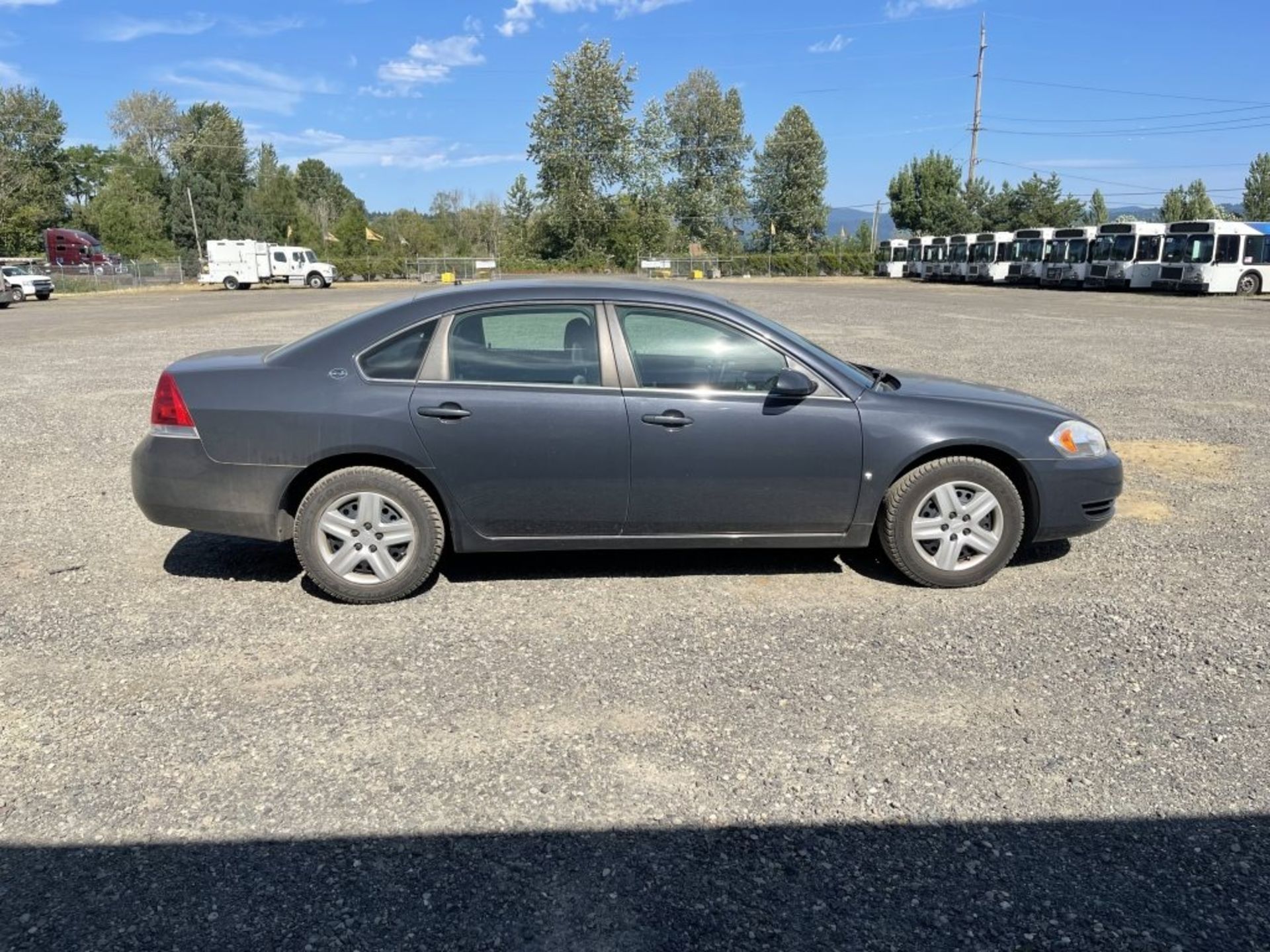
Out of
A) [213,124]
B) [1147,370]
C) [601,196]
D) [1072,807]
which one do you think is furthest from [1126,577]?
[213,124]

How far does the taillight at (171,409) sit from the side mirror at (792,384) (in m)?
2.92

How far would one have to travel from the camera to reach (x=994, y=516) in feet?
15.6

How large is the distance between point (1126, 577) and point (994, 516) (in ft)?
3.00

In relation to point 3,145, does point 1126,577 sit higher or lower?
lower

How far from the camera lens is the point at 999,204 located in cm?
6969

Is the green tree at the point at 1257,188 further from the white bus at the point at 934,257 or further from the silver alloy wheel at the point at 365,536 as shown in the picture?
the silver alloy wheel at the point at 365,536

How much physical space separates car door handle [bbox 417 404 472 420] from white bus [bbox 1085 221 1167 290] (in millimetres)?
40882

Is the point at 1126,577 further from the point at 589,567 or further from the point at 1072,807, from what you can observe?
the point at 589,567

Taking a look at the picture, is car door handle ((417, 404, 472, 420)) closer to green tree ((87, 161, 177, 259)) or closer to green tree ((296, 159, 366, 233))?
green tree ((87, 161, 177, 259))

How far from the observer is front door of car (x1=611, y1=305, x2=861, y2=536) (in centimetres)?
450

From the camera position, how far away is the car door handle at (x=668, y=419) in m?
4.47

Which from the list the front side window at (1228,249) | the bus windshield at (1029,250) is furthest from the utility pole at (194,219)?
the front side window at (1228,249)

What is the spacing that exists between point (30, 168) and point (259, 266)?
37995mm

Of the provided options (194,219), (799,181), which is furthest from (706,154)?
(194,219)
